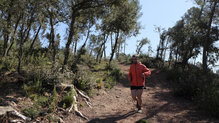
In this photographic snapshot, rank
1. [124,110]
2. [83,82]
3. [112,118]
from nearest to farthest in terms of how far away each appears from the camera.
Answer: [112,118]
[124,110]
[83,82]

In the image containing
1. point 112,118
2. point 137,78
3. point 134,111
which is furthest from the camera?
point 134,111

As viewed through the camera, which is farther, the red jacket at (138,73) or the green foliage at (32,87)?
the red jacket at (138,73)

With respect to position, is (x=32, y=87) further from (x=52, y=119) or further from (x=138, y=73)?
(x=138, y=73)

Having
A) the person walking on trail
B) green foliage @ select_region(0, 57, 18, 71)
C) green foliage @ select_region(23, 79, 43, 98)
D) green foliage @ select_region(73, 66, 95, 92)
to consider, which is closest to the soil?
green foliage @ select_region(23, 79, 43, 98)

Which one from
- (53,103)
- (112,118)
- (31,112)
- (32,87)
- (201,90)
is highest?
(32,87)

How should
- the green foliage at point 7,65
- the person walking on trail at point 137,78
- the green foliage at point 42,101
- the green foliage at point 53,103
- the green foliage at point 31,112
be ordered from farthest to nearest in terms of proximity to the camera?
the green foliage at point 7,65 → the person walking on trail at point 137,78 → the green foliage at point 42,101 → the green foliage at point 53,103 → the green foliage at point 31,112

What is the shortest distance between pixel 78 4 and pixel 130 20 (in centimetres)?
830

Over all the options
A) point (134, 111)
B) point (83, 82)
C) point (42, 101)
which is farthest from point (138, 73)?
point (42, 101)

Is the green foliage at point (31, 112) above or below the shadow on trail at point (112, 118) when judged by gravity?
above

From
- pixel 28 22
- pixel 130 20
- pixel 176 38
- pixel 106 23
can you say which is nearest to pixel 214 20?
pixel 176 38

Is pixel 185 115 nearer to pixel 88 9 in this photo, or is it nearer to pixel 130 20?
pixel 88 9

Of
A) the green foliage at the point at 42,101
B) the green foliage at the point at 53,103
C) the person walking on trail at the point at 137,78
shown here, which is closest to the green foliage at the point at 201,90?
the person walking on trail at the point at 137,78

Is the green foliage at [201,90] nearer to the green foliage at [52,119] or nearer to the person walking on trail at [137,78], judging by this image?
the person walking on trail at [137,78]

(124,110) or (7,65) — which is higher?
(7,65)
